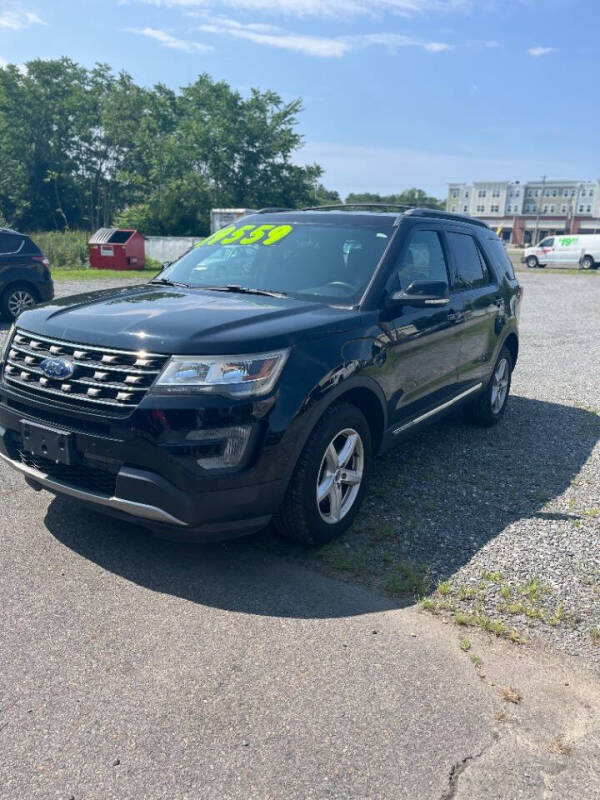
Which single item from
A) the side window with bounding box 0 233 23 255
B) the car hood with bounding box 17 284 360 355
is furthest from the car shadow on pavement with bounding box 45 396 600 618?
the side window with bounding box 0 233 23 255

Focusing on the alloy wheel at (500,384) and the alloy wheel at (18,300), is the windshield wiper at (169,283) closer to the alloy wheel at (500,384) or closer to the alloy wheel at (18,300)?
the alloy wheel at (500,384)

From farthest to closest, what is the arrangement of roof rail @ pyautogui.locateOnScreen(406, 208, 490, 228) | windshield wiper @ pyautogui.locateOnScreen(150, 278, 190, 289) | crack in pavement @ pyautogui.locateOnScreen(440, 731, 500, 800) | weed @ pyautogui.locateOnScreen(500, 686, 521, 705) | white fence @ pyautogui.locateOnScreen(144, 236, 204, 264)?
white fence @ pyautogui.locateOnScreen(144, 236, 204, 264) → roof rail @ pyautogui.locateOnScreen(406, 208, 490, 228) → windshield wiper @ pyautogui.locateOnScreen(150, 278, 190, 289) → weed @ pyautogui.locateOnScreen(500, 686, 521, 705) → crack in pavement @ pyautogui.locateOnScreen(440, 731, 500, 800)

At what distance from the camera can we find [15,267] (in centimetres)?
1105

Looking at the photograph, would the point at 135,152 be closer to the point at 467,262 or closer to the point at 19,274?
the point at 19,274

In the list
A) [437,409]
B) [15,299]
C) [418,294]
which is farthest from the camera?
[15,299]

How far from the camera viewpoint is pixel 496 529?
13.5 feet

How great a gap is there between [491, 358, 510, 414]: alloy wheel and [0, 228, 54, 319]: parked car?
800 cm

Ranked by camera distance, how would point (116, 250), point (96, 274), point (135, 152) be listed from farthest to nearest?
point (135, 152), point (116, 250), point (96, 274)

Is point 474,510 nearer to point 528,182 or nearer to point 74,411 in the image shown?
point 74,411

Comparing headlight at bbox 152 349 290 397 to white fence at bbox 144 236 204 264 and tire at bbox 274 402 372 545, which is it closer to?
tire at bbox 274 402 372 545

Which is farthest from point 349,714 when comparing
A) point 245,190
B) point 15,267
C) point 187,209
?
point 245,190

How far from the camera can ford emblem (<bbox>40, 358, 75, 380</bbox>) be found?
10.8 feet

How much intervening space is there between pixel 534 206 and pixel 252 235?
123 metres

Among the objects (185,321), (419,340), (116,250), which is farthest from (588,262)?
(185,321)
